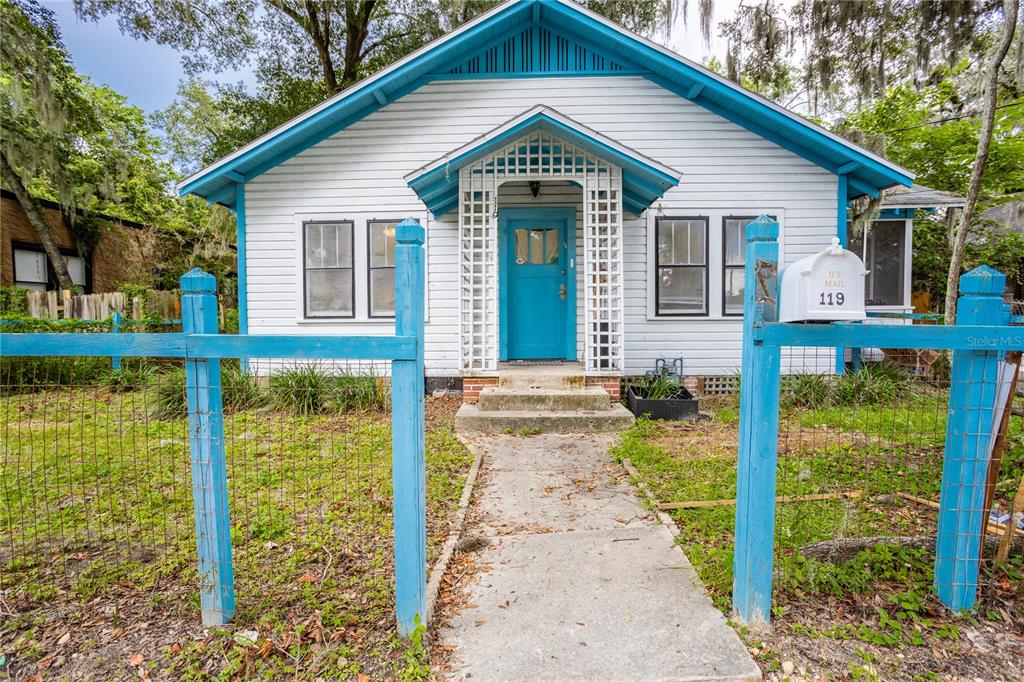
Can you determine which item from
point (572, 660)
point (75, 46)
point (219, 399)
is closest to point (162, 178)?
point (75, 46)

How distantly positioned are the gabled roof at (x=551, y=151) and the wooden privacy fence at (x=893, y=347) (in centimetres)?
465

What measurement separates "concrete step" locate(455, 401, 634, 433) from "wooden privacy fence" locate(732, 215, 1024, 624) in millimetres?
3860

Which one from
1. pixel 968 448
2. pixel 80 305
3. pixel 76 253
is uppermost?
pixel 76 253

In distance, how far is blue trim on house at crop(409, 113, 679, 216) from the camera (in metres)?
6.84

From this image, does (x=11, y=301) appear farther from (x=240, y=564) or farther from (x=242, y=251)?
(x=240, y=564)

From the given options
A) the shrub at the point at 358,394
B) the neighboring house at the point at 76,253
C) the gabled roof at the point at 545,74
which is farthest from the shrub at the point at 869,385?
the neighboring house at the point at 76,253

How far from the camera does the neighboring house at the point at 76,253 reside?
13.4m

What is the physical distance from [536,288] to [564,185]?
65.8 inches

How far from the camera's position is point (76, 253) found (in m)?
15.4

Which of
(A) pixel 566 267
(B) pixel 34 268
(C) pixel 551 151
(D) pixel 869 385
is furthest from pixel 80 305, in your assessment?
(D) pixel 869 385

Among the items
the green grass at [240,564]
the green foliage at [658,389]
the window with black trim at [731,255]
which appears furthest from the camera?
the window with black trim at [731,255]

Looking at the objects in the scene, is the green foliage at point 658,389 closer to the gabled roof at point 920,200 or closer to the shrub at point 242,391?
the shrub at point 242,391

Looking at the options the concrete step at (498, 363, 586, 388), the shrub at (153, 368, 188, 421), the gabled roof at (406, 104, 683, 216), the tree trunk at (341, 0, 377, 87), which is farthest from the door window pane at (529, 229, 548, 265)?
the tree trunk at (341, 0, 377, 87)

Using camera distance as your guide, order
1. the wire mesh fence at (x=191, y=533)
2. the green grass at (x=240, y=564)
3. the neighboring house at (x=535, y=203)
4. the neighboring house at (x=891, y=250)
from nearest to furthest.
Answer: the green grass at (x=240, y=564) < the wire mesh fence at (x=191, y=533) < the neighboring house at (x=535, y=203) < the neighboring house at (x=891, y=250)
